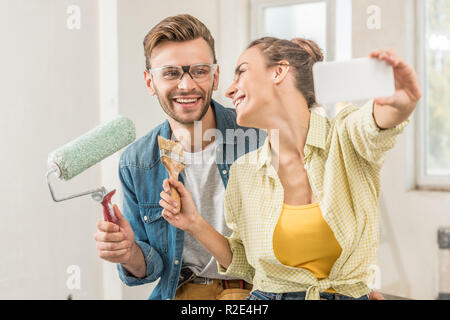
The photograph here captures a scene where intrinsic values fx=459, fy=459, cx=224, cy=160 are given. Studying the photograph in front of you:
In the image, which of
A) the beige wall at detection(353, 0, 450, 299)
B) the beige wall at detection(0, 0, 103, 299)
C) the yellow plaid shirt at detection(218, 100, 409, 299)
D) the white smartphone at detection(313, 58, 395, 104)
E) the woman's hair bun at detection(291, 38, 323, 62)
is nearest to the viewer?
the white smartphone at detection(313, 58, 395, 104)

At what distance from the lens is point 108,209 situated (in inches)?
33.0

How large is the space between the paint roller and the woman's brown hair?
289 millimetres

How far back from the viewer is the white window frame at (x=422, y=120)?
1.63 meters

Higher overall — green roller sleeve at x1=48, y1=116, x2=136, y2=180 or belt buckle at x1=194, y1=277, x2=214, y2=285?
green roller sleeve at x1=48, y1=116, x2=136, y2=180

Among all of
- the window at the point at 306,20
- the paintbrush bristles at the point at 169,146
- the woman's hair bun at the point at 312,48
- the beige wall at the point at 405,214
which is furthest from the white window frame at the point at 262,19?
the beige wall at the point at 405,214

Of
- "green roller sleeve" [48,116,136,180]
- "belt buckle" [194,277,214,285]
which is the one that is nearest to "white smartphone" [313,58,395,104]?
"green roller sleeve" [48,116,136,180]

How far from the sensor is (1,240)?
43.4 inches

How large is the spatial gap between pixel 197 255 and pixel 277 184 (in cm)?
29

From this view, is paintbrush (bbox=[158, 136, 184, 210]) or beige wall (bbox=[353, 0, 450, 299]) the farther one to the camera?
beige wall (bbox=[353, 0, 450, 299])

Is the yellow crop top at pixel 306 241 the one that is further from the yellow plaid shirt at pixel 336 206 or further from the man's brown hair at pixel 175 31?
the man's brown hair at pixel 175 31

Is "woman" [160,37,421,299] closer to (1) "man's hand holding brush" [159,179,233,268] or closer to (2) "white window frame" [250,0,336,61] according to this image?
(1) "man's hand holding brush" [159,179,233,268]

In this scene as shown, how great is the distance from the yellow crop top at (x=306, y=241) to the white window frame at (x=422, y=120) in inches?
41.3

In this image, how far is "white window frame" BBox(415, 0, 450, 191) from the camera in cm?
163
